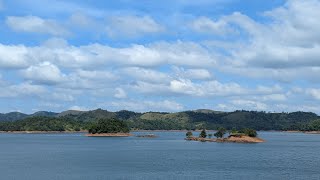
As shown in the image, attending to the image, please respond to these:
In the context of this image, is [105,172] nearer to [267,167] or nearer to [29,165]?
[29,165]

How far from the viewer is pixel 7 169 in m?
128

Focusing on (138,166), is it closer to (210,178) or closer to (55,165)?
(55,165)

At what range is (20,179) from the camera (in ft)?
355

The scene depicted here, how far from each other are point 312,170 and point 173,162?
1669 inches

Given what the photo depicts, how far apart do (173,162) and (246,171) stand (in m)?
30.7

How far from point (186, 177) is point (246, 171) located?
20.8 m

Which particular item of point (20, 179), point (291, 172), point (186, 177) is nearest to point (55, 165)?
point (20, 179)

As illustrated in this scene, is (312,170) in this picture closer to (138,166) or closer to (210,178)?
(210,178)

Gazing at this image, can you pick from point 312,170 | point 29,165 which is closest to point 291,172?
point 312,170

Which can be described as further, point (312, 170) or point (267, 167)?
point (267, 167)

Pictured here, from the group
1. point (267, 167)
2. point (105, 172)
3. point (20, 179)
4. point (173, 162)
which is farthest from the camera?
point (173, 162)

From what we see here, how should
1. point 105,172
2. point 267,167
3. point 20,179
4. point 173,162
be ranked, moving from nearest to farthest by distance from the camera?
point 20,179
point 105,172
point 267,167
point 173,162

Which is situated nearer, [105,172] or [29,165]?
[105,172]

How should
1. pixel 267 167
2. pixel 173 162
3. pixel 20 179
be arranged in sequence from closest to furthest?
pixel 20 179 < pixel 267 167 < pixel 173 162
